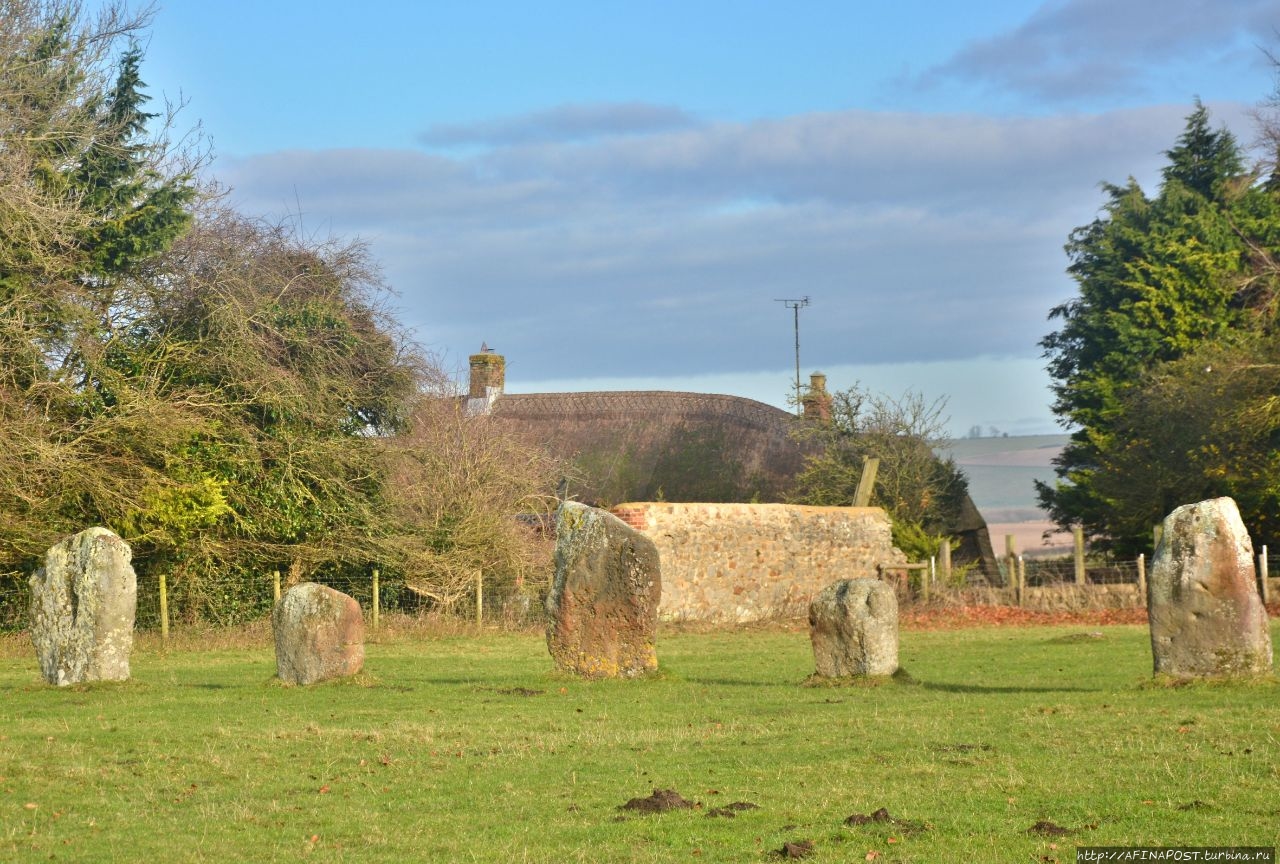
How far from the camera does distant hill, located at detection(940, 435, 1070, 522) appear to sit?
10231cm

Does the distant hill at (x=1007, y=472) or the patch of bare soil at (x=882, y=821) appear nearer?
the patch of bare soil at (x=882, y=821)

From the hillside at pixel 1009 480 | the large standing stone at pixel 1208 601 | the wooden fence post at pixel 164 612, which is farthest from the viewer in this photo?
the hillside at pixel 1009 480

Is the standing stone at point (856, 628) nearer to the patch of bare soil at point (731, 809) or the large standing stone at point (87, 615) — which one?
the patch of bare soil at point (731, 809)

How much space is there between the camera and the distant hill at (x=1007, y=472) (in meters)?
102

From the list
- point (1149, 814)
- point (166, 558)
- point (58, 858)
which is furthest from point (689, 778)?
point (166, 558)

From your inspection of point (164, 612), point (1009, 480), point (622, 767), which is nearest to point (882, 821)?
point (622, 767)

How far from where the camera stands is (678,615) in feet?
96.4

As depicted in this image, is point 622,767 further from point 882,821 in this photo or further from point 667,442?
point 667,442

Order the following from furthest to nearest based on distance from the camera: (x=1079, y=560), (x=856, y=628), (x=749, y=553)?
(x=1079, y=560)
(x=749, y=553)
(x=856, y=628)

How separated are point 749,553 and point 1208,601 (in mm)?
16506

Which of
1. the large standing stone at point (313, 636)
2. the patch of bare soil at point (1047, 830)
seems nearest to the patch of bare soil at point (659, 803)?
the patch of bare soil at point (1047, 830)

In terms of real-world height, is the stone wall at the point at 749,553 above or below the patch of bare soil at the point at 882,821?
above

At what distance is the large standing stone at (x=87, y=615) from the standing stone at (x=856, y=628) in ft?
27.7

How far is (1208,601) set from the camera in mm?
14367
